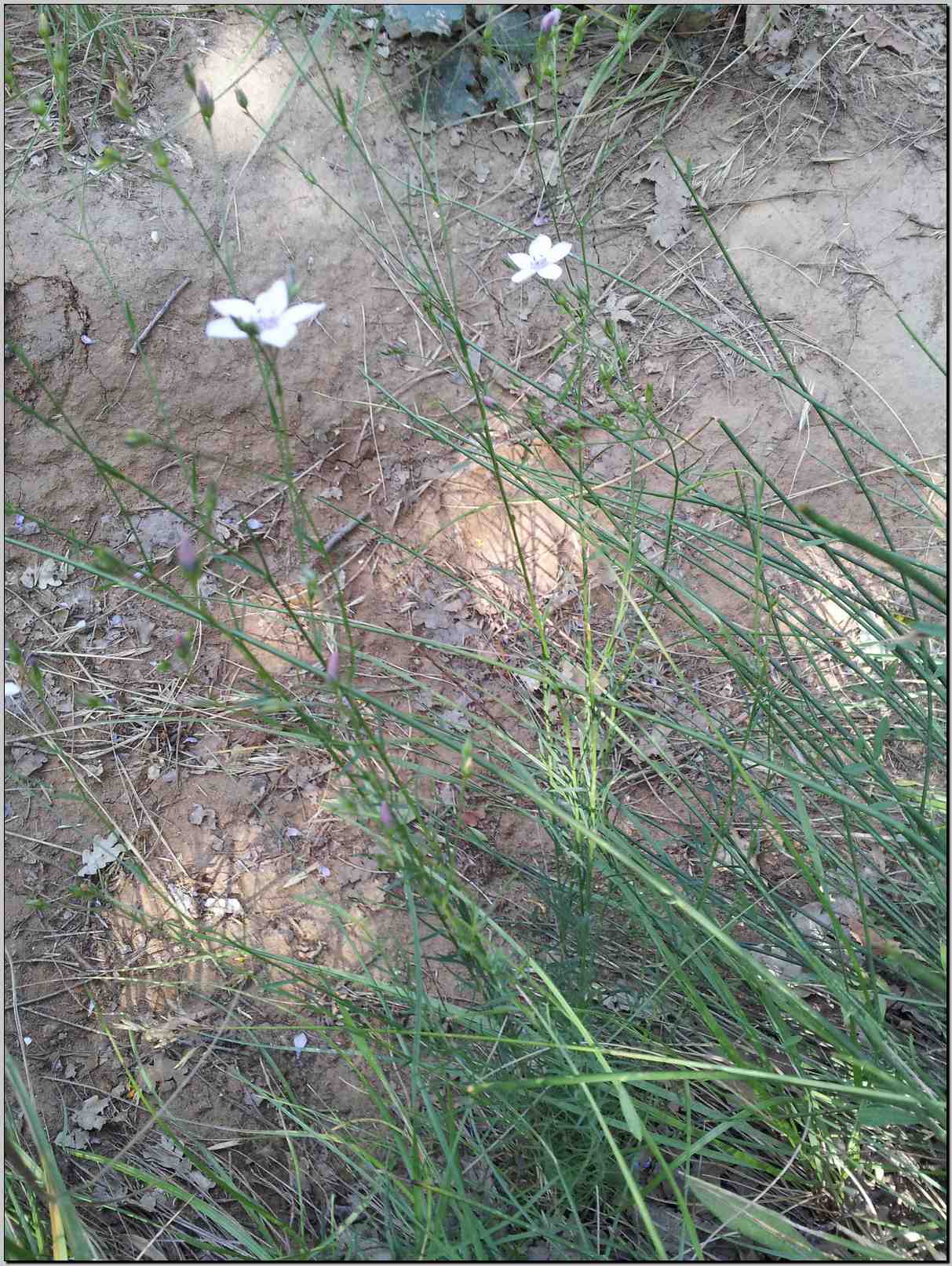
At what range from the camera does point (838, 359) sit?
2.56 meters

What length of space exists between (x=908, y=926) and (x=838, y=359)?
1864mm

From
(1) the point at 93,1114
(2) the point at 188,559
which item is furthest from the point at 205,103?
(1) the point at 93,1114

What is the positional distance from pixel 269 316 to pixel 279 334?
0.11 metres

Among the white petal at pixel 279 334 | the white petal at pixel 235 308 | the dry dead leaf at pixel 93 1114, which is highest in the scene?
the white petal at pixel 279 334

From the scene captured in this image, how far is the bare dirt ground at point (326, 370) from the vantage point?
200 cm

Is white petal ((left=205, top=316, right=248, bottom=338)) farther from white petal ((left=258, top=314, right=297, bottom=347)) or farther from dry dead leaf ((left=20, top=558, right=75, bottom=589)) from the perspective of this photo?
dry dead leaf ((left=20, top=558, right=75, bottom=589))

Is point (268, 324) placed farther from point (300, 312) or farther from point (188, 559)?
point (188, 559)

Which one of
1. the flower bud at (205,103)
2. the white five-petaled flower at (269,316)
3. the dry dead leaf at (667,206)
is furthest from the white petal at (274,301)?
the dry dead leaf at (667,206)

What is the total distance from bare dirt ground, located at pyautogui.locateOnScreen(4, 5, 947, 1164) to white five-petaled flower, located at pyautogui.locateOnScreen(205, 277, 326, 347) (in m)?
1.20

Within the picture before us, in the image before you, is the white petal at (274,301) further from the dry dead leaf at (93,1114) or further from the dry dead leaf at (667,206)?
the dry dead leaf at (667,206)

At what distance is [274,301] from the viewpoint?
40.6 inches

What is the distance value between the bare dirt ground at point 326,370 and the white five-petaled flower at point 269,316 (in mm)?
1203

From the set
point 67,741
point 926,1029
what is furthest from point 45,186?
point 926,1029

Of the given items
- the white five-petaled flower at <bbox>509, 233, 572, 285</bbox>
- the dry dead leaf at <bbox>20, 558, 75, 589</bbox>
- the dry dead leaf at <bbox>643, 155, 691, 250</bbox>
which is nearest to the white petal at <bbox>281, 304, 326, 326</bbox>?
the white five-petaled flower at <bbox>509, 233, 572, 285</bbox>
